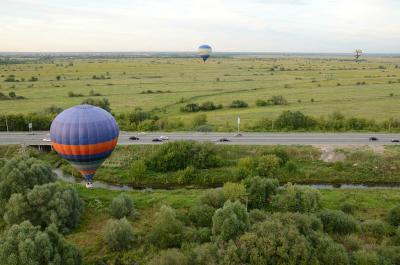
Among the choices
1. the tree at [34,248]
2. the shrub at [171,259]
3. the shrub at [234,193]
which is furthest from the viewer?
the shrub at [234,193]

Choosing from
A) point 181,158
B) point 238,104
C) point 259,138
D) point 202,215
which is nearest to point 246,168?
point 181,158

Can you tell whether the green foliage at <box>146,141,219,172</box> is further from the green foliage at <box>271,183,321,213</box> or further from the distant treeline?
the green foliage at <box>271,183,321,213</box>

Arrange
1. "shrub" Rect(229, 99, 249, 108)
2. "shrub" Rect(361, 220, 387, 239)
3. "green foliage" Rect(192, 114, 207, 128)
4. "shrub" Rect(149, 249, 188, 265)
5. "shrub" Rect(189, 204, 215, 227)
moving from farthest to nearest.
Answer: "shrub" Rect(229, 99, 249, 108) → "green foliage" Rect(192, 114, 207, 128) → "shrub" Rect(189, 204, 215, 227) → "shrub" Rect(361, 220, 387, 239) → "shrub" Rect(149, 249, 188, 265)

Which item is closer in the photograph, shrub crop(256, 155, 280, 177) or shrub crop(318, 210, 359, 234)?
shrub crop(318, 210, 359, 234)

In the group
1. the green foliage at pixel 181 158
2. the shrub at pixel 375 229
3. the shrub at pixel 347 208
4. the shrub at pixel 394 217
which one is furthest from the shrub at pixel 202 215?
the green foliage at pixel 181 158

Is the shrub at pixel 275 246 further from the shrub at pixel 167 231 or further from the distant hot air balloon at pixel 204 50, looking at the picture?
the distant hot air balloon at pixel 204 50

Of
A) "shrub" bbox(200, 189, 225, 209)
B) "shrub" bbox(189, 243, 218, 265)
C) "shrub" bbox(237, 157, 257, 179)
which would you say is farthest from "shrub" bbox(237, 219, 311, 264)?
"shrub" bbox(237, 157, 257, 179)
